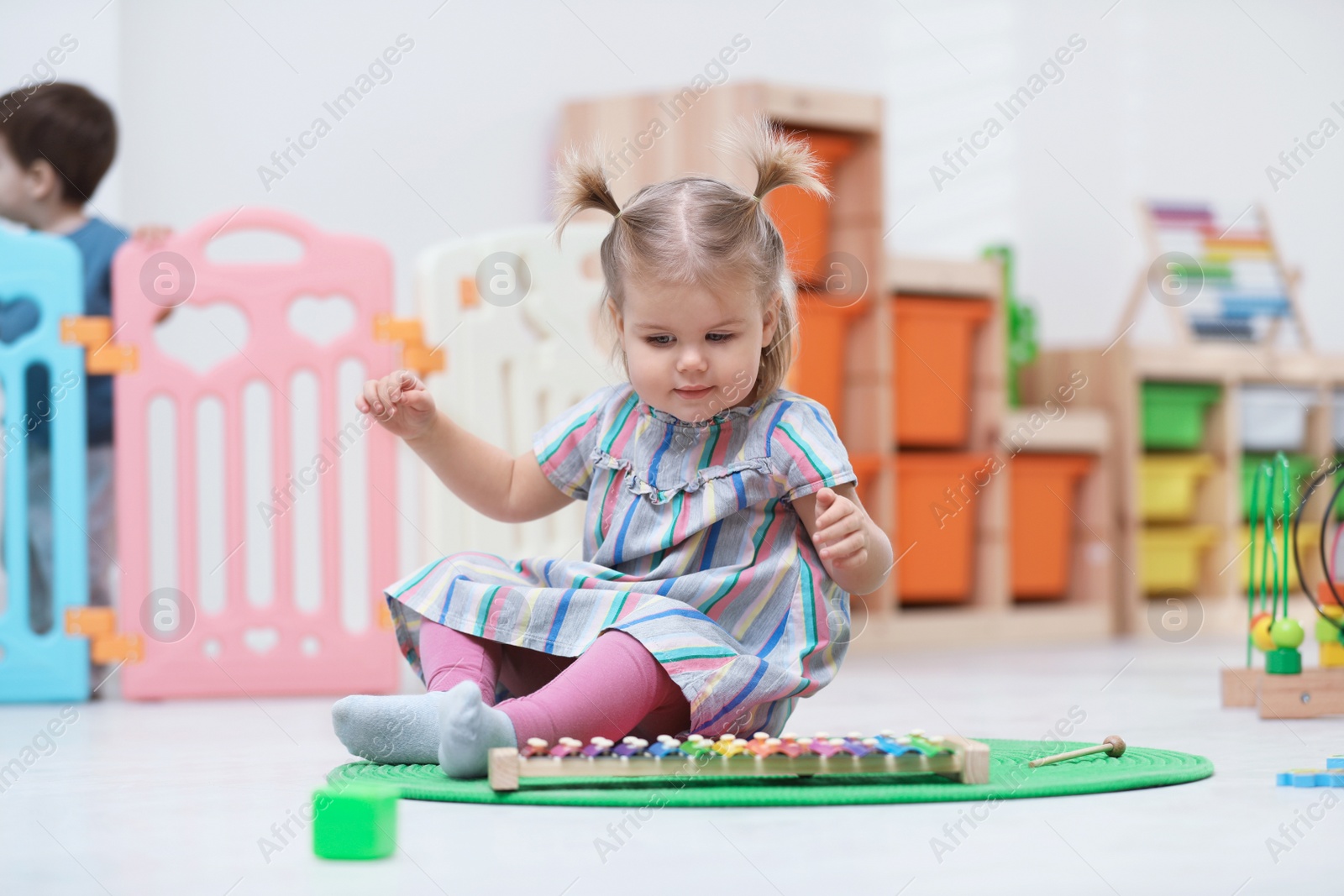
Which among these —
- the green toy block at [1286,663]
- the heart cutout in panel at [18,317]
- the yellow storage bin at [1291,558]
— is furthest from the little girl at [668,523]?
the yellow storage bin at [1291,558]

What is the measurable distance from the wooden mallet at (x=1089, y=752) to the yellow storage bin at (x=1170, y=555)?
209cm

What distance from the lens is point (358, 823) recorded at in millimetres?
773

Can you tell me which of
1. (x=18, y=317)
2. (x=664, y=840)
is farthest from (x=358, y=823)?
(x=18, y=317)

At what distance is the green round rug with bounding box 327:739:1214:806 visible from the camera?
0.91 metres

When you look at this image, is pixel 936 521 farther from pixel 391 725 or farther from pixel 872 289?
pixel 391 725

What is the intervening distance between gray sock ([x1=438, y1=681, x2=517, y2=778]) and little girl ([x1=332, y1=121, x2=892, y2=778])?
0.04 meters

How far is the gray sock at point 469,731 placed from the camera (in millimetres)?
934

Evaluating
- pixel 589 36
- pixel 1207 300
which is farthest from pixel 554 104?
pixel 1207 300

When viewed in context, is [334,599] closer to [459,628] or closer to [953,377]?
[459,628]

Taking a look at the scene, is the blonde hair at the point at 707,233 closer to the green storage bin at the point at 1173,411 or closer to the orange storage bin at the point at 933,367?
the orange storage bin at the point at 933,367

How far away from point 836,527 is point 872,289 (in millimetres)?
1637

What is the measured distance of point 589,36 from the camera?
9.16 feet

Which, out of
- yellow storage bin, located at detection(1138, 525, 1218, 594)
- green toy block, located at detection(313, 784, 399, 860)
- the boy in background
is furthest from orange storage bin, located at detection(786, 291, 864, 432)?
green toy block, located at detection(313, 784, 399, 860)

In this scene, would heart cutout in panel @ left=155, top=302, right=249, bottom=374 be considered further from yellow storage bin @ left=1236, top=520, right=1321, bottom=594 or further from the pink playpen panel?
yellow storage bin @ left=1236, top=520, right=1321, bottom=594
